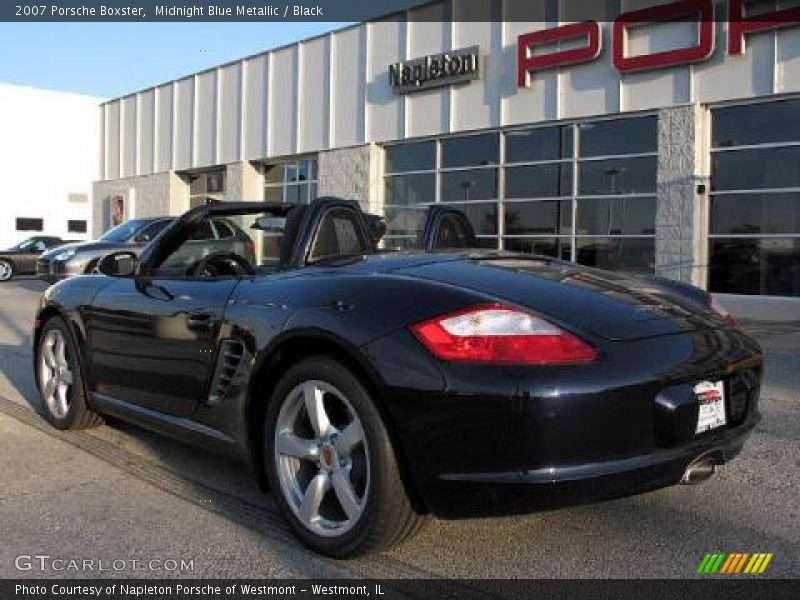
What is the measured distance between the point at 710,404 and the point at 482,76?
45.5 ft

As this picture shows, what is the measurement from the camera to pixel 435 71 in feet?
54.9

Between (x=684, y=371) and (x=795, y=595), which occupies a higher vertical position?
(x=684, y=371)

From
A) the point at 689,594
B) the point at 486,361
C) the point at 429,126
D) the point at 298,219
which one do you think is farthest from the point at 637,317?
the point at 429,126

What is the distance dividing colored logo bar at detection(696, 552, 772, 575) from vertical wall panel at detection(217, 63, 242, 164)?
20.6 meters

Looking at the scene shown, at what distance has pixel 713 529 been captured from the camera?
3396 millimetres

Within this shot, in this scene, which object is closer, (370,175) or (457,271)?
(457,271)

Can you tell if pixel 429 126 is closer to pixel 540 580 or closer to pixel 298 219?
pixel 298 219

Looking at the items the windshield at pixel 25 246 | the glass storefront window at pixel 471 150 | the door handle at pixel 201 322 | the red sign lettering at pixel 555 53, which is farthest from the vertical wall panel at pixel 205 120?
the door handle at pixel 201 322

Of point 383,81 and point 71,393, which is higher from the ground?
point 383,81

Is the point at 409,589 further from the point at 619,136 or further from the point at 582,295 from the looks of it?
the point at 619,136

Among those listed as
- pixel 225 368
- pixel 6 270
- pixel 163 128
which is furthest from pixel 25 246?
pixel 225 368

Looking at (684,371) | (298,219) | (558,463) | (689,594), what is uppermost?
(298,219)

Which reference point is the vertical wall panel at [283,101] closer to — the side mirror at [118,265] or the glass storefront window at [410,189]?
the glass storefront window at [410,189]

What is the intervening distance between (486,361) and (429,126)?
1492 centimetres
